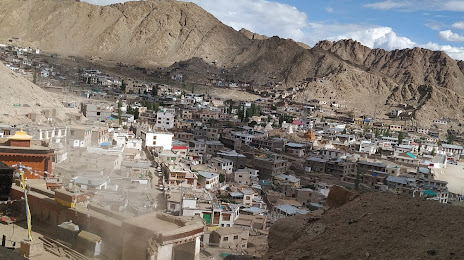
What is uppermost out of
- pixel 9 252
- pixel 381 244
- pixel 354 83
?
pixel 354 83

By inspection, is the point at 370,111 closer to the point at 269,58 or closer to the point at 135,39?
the point at 269,58

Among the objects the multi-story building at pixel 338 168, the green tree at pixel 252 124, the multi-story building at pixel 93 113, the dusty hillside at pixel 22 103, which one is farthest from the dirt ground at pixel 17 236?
the green tree at pixel 252 124

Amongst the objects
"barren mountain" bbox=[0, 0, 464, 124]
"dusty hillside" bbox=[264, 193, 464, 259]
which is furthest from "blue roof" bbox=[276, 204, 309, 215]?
"barren mountain" bbox=[0, 0, 464, 124]

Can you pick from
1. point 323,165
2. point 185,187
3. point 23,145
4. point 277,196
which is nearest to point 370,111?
point 323,165

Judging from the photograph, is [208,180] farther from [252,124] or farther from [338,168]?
[252,124]

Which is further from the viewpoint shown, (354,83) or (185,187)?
(354,83)
